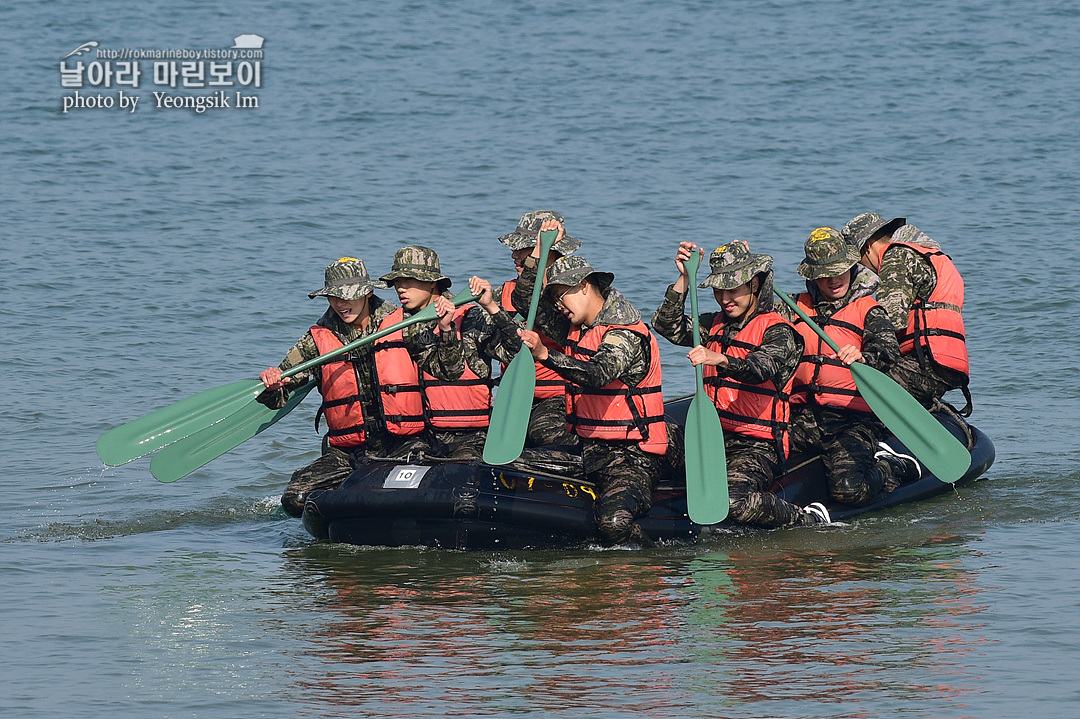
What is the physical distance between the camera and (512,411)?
8.12m

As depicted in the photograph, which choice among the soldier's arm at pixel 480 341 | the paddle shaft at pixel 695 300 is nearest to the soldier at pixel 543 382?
the soldier's arm at pixel 480 341

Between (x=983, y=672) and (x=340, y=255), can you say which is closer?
(x=983, y=672)

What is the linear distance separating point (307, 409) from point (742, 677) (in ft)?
23.5

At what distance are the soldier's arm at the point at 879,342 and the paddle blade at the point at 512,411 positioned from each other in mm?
2000

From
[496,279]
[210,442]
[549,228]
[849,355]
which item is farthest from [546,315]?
[496,279]

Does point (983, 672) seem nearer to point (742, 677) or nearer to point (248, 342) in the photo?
point (742, 677)

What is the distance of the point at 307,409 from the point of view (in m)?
12.7

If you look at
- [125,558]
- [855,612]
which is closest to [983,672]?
[855,612]

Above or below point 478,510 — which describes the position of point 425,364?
above

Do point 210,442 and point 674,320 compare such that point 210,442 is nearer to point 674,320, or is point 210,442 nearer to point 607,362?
point 607,362

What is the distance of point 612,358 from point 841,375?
1.75 metres

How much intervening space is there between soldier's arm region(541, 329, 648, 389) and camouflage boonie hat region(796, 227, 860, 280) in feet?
4.42

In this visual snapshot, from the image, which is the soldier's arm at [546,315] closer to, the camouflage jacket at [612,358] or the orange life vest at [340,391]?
the camouflage jacket at [612,358]

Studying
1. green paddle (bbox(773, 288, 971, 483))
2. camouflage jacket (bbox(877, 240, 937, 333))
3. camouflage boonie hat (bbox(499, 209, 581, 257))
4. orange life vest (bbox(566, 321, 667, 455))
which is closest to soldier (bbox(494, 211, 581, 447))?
camouflage boonie hat (bbox(499, 209, 581, 257))
